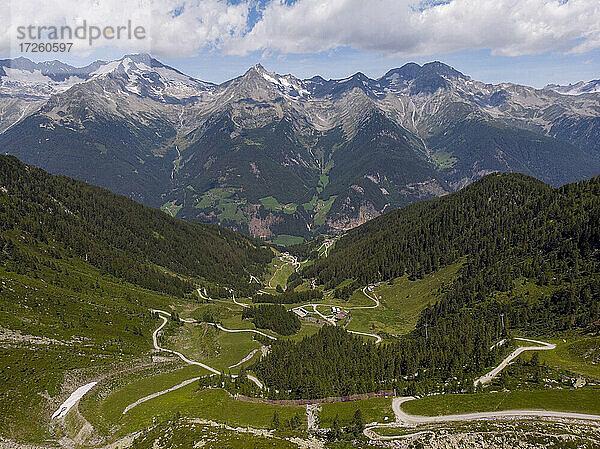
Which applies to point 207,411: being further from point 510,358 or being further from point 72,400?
point 510,358

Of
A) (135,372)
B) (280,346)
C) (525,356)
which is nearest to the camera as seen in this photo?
(525,356)

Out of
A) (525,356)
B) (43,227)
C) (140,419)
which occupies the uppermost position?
(43,227)

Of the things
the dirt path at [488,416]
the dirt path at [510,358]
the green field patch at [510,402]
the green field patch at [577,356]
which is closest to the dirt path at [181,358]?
the dirt path at [488,416]

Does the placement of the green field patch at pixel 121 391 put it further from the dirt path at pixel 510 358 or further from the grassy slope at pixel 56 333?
the dirt path at pixel 510 358

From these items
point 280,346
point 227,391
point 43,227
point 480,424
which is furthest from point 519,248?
point 43,227

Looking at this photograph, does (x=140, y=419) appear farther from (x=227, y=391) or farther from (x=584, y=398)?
(x=584, y=398)

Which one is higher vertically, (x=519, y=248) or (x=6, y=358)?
(x=519, y=248)

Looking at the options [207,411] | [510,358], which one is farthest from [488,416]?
[207,411]

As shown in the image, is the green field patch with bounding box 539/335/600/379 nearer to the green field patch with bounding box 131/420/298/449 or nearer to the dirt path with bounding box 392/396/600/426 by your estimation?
the dirt path with bounding box 392/396/600/426

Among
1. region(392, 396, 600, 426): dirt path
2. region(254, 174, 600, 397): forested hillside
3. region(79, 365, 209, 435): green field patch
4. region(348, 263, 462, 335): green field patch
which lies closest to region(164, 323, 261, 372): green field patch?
region(79, 365, 209, 435): green field patch
